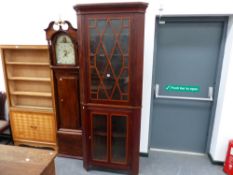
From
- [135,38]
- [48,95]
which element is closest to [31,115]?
[48,95]

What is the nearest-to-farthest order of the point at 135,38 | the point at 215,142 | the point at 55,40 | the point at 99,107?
the point at 135,38 < the point at 99,107 < the point at 55,40 < the point at 215,142

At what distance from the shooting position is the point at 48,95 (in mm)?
2596

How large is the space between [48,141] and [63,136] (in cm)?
36

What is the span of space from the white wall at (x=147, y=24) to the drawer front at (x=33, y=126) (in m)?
0.72

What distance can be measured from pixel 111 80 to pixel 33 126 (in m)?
1.54

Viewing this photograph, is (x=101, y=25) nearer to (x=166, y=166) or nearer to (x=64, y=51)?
(x=64, y=51)

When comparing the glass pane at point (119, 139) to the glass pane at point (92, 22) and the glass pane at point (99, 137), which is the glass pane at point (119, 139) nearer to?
the glass pane at point (99, 137)

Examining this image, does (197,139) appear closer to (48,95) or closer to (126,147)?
(126,147)

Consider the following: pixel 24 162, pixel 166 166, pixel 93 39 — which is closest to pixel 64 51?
pixel 93 39

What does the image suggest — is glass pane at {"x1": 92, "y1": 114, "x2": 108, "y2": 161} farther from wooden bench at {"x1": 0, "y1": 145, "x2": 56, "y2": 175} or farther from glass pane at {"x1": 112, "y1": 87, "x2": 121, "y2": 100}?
wooden bench at {"x1": 0, "y1": 145, "x2": 56, "y2": 175}

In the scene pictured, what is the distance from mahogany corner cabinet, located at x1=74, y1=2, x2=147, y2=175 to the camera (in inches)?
71.1

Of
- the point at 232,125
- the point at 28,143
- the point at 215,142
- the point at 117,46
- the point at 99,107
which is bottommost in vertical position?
the point at 28,143

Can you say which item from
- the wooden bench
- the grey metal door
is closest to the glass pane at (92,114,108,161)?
the wooden bench

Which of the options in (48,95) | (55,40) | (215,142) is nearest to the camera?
(55,40)
